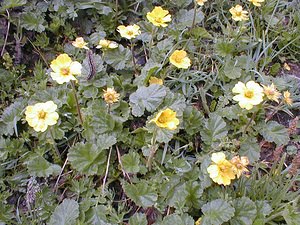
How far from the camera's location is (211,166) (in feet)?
6.09

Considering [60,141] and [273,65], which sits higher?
[273,65]

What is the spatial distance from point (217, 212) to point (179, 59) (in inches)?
36.4

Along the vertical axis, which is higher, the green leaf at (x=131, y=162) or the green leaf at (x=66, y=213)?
the green leaf at (x=131, y=162)

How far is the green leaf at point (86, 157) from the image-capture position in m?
2.08

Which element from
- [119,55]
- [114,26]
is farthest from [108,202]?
[114,26]

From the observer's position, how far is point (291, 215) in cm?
184

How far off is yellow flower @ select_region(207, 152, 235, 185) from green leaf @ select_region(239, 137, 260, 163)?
36 centimetres

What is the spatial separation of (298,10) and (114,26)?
1.32 meters

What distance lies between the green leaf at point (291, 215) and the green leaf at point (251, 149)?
1.24ft

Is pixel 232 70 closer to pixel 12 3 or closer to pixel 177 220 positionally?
pixel 177 220

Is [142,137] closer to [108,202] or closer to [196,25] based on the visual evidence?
[108,202]

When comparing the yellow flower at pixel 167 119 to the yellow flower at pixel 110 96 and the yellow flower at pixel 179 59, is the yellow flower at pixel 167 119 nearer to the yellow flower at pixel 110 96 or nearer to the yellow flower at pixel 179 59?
the yellow flower at pixel 110 96

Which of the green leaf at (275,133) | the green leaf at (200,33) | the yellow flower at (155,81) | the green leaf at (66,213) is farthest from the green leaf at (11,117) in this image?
the green leaf at (275,133)

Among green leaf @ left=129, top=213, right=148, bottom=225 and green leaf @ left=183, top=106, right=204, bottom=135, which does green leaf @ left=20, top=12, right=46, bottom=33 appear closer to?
green leaf @ left=183, top=106, right=204, bottom=135
